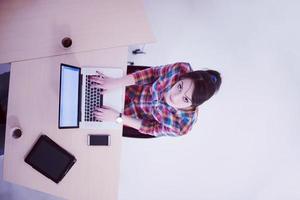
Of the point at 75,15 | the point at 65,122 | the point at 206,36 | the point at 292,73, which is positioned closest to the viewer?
the point at 65,122

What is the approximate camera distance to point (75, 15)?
166cm

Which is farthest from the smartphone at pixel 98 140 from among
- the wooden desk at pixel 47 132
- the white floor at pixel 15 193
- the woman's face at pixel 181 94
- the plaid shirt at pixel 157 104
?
the white floor at pixel 15 193

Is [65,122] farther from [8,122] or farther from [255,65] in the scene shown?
[255,65]

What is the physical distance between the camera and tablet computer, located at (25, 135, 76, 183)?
161 centimetres

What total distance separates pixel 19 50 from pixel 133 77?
0.63 metres

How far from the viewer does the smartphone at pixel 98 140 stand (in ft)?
5.46

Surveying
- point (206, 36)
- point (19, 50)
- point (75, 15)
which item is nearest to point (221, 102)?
point (206, 36)

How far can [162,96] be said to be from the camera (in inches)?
68.7

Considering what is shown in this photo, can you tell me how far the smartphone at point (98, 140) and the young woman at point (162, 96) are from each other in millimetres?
101

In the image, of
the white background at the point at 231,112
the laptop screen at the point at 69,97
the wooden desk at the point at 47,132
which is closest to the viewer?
the laptop screen at the point at 69,97

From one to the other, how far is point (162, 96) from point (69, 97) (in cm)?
52

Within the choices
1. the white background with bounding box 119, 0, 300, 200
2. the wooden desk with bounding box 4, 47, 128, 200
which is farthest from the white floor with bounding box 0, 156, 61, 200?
the wooden desk with bounding box 4, 47, 128, 200

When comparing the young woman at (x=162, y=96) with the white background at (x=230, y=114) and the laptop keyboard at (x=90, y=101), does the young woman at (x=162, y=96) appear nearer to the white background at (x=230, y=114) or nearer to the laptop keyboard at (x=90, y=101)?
the laptop keyboard at (x=90, y=101)

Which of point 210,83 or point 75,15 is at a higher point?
point 75,15
